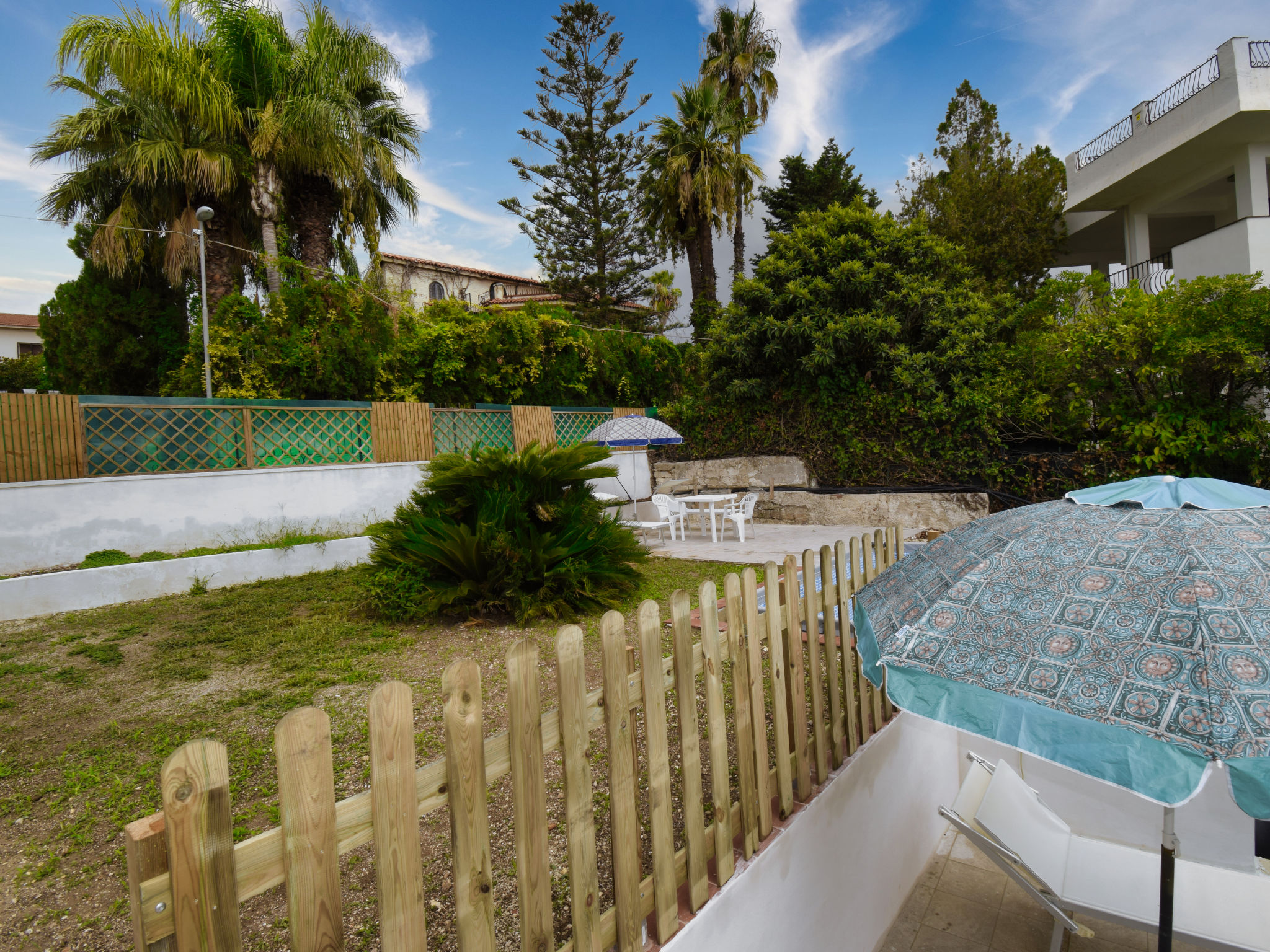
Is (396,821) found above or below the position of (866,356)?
below

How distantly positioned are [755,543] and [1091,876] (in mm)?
6387

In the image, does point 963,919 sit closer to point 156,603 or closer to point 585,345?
point 156,603

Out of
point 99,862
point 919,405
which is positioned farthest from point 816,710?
point 919,405

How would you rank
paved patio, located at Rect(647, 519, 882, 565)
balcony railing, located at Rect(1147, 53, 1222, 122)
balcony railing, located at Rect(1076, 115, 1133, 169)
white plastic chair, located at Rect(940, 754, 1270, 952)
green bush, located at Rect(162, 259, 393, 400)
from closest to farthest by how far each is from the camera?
white plastic chair, located at Rect(940, 754, 1270, 952) < paved patio, located at Rect(647, 519, 882, 565) < green bush, located at Rect(162, 259, 393, 400) < balcony railing, located at Rect(1147, 53, 1222, 122) < balcony railing, located at Rect(1076, 115, 1133, 169)

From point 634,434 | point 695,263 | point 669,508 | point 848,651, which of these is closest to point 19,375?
point 695,263

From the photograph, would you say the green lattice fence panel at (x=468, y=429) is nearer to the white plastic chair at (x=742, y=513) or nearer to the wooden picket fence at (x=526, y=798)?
the white plastic chair at (x=742, y=513)

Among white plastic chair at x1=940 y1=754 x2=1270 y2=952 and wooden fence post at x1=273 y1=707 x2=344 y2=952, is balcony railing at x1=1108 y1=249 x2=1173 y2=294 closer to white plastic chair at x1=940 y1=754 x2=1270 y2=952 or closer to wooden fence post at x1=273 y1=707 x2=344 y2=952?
white plastic chair at x1=940 y1=754 x2=1270 y2=952

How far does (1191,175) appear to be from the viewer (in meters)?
12.5

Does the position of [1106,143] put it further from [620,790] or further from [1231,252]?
[620,790]

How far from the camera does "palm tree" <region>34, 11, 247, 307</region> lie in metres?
11.4

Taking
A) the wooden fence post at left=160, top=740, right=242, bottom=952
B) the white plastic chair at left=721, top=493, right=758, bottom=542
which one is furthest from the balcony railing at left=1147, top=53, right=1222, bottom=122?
the wooden fence post at left=160, top=740, right=242, bottom=952

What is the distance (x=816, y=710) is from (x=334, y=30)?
16443mm

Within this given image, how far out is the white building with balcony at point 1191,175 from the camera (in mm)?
10273

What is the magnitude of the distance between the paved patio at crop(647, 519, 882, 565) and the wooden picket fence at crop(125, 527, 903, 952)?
4726mm
